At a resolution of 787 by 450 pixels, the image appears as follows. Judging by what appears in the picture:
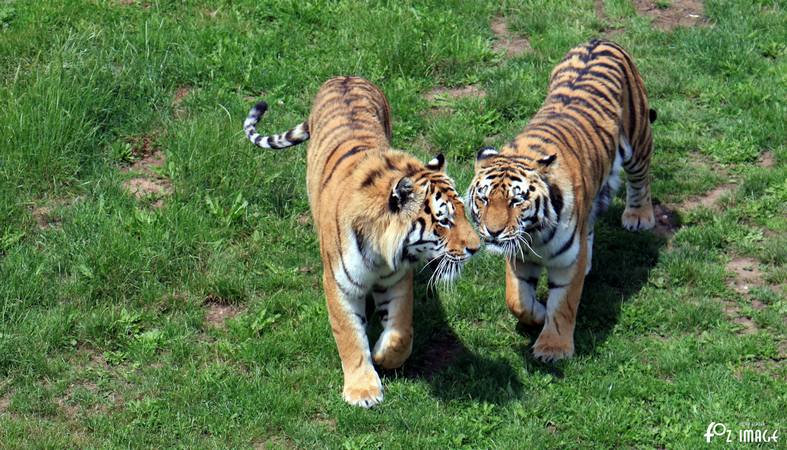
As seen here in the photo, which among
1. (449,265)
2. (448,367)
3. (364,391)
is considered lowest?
(448,367)

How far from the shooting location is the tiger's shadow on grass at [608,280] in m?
6.22

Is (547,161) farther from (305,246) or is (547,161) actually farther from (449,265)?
(305,246)

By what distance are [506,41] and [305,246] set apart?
327cm

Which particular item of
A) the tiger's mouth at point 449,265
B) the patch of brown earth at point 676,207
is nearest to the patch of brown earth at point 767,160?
the patch of brown earth at point 676,207

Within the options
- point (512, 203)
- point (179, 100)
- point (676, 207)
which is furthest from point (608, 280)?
point (179, 100)

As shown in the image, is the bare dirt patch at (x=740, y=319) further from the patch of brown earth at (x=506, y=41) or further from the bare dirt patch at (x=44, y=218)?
the bare dirt patch at (x=44, y=218)

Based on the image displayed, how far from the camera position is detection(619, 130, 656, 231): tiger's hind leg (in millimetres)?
7207

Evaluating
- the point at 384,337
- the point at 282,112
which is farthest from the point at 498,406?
the point at 282,112

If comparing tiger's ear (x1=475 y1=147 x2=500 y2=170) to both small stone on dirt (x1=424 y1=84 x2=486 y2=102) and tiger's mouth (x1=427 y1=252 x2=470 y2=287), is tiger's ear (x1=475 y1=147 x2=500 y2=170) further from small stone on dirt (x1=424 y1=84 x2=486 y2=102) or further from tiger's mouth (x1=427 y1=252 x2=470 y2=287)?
small stone on dirt (x1=424 y1=84 x2=486 y2=102)

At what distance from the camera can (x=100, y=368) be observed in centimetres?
606

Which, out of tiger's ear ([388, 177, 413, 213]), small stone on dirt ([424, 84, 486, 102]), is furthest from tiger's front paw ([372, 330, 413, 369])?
small stone on dirt ([424, 84, 486, 102])

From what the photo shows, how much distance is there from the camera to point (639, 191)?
24.1 ft

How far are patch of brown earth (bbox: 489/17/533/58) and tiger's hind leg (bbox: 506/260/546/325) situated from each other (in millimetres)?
3427

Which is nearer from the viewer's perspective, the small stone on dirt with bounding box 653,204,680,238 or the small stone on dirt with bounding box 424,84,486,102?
the small stone on dirt with bounding box 653,204,680,238
